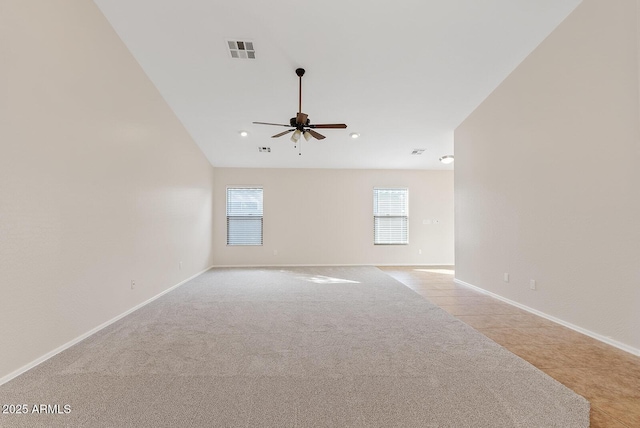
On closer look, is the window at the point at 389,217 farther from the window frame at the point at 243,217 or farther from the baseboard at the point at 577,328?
the baseboard at the point at 577,328

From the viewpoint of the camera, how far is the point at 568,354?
2.43 meters

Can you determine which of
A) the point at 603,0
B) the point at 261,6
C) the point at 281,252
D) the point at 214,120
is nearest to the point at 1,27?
the point at 261,6

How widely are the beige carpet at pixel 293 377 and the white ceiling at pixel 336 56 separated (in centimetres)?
332

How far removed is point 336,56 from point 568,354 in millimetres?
4026

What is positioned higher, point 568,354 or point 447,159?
point 447,159

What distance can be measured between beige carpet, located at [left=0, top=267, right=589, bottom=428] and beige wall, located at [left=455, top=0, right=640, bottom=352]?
1.21 m

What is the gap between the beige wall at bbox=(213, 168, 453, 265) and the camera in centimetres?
773

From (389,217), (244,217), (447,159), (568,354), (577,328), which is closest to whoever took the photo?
(568,354)

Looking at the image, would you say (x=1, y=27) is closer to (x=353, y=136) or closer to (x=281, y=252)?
(x=353, y=136)

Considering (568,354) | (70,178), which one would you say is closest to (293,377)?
(568,354)

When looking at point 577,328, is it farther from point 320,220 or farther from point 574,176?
point 320,220

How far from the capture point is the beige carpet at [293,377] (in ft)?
5.24

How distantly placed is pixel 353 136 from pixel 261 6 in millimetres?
3292

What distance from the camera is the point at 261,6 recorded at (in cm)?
314
